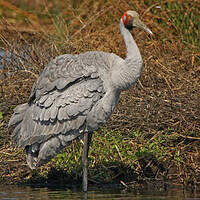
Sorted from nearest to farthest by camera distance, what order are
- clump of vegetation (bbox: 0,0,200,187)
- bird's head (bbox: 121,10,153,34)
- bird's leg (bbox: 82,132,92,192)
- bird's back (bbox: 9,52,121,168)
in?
1. bird's back (bbox: 9,52,121,168)
2. bird's leg (bbox: 82,132,92,192)
3. bird's head (bbox: 121,10,153,34)
4. clump of vegetation (bbox: 0,0,200,187)

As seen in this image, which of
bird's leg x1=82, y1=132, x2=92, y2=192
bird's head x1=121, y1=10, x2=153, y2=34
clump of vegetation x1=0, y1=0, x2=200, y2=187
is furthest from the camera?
clump of vegetation x1=0, y1=0, x2=200, y2=187

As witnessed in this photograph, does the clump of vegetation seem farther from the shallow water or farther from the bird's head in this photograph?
the bird's head

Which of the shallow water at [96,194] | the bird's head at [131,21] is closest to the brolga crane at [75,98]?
the bird's head at [131,21]

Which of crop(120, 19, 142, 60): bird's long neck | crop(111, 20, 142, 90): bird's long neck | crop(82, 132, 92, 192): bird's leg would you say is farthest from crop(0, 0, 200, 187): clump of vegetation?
crop(120, 19, 142, 60): bird's long neck

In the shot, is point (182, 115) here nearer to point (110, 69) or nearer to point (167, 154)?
point (167, 154)

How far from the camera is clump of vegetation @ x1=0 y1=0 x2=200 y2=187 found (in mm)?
7168

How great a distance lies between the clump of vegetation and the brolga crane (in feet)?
1.92

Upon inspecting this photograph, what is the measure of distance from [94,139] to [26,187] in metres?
1.30

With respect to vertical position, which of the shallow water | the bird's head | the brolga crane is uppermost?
the bird's head

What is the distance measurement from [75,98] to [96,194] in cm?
107

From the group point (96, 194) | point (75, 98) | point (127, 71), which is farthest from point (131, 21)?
point (96, 194)

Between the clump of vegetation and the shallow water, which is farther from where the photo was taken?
the clump of vegetation

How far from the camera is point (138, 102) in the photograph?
8148mm

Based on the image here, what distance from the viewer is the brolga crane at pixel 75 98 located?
6484mm
